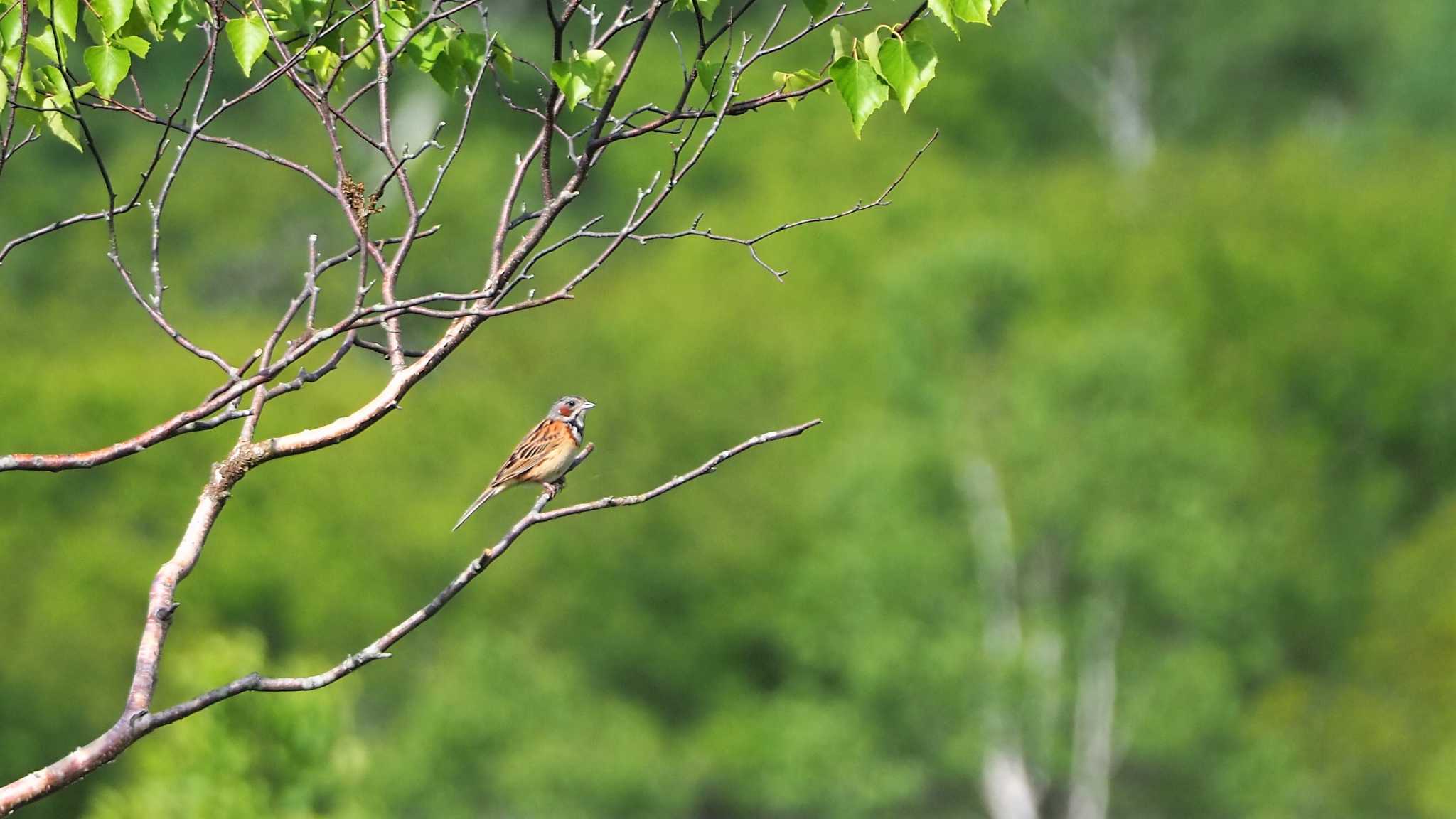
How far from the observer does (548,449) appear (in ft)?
41.7

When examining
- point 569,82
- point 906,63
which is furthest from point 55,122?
point 906,63

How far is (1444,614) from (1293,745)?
6.68 meters

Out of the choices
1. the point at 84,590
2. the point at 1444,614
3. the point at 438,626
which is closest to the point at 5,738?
the point at 84,590

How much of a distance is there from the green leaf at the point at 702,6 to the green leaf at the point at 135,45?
1.78m

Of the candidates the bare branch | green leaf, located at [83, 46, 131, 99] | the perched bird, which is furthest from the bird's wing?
green leaf, located at [83, 46, 131, 99]

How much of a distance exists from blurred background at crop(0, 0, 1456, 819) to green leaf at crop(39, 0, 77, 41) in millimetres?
21128

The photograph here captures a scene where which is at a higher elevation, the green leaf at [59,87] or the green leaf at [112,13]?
the green leaf at [59,87]

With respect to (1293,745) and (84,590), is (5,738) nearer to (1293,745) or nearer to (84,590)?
(84,590)

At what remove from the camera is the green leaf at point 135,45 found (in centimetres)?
757

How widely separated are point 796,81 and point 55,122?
8.78 feet

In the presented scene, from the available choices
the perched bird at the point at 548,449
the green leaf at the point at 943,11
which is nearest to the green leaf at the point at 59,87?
the green leaf at the point at 943,11

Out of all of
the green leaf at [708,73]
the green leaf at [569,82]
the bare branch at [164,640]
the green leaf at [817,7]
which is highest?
the green leaf at [817,7]

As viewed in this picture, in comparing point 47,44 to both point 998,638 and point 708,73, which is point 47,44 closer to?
point 708,73

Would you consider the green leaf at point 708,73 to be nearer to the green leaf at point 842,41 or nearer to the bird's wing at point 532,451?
the green leaf at point 842,41
